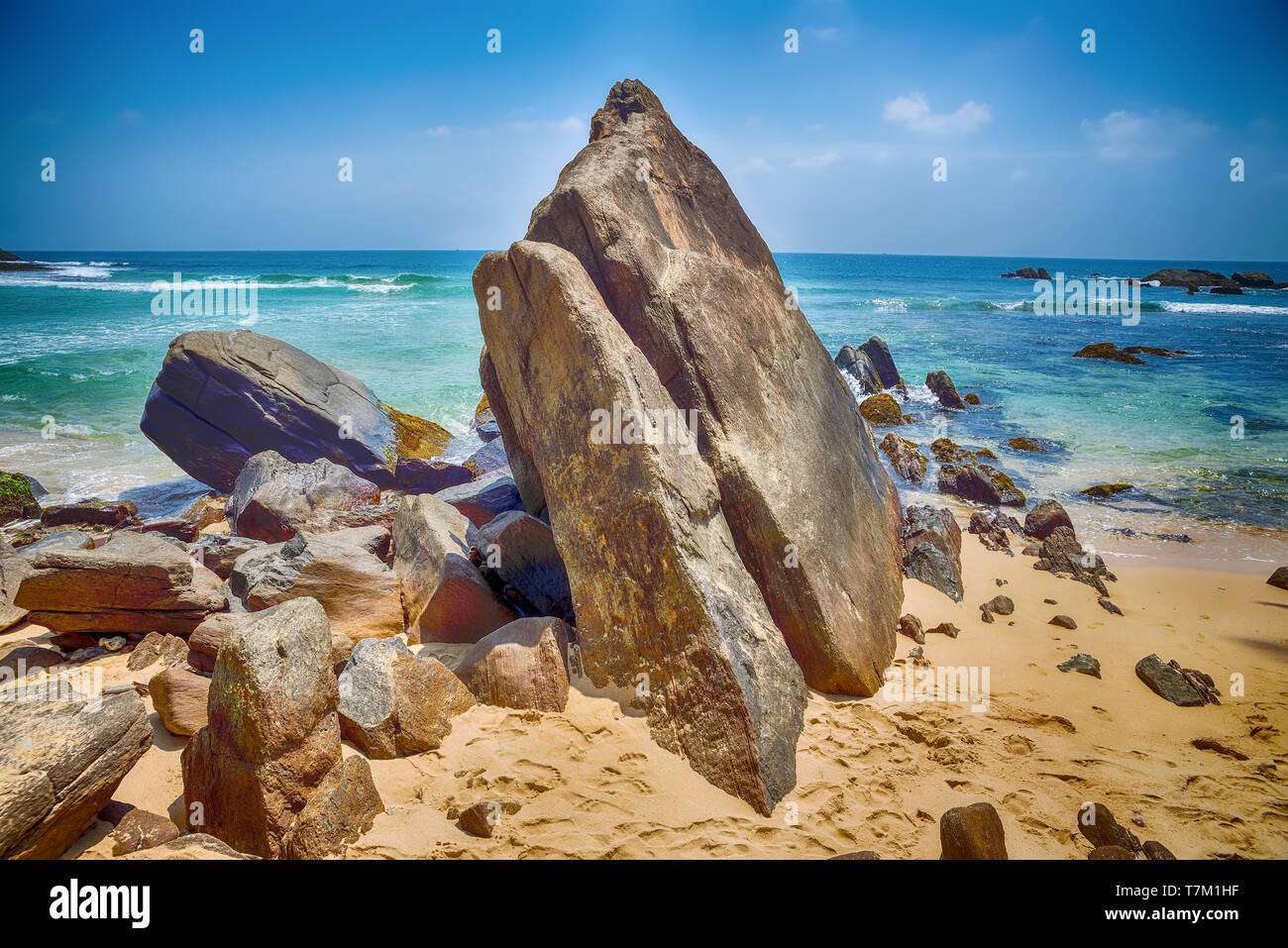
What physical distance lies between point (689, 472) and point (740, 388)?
104cm

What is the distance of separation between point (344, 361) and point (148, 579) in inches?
701

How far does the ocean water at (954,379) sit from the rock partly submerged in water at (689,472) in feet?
21.2

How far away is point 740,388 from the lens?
548 cm

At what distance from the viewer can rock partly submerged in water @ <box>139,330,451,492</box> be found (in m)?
10.4

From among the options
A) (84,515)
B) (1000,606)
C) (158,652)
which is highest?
(84,515)

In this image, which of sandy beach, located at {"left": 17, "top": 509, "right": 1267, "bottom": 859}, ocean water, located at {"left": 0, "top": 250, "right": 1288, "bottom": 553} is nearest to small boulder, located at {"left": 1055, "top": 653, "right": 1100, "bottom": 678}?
sandy beach, located at {"left": 17, "top": 509, "right": 1267, "bottom": 859}

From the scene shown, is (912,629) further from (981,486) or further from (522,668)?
(981,486)

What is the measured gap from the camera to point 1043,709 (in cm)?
496

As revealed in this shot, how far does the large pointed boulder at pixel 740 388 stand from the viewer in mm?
5016

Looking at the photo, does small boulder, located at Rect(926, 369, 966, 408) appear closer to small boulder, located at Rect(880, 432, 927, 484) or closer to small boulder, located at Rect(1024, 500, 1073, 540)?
small boulder, located at Rect(880, 432, 927, 484)

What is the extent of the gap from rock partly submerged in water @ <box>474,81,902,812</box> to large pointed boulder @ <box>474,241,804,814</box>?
1cm

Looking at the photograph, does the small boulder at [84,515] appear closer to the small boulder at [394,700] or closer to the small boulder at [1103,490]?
the small boulder at [394,700]

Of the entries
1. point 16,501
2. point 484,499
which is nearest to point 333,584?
point 484,499

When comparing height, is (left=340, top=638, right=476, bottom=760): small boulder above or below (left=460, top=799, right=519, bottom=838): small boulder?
above
